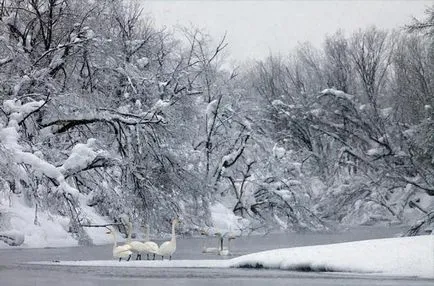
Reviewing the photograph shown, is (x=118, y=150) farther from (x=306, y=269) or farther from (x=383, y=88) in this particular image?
(x=383, y=88)

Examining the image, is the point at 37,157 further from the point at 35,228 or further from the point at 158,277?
the point at 35,228

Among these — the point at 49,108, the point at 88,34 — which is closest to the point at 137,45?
the point at 88,34

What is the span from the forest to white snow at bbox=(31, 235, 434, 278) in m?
3.02

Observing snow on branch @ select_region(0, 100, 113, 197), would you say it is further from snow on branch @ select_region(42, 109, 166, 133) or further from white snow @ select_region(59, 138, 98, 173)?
snow on branch @ select_region(42, 109, 166, 133)

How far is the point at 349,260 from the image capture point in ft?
56.9

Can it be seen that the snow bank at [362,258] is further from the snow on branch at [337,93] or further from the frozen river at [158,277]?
the snow on branch at [337,93]

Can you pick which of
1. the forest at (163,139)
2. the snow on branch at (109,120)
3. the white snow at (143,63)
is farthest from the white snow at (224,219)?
the snow on branch at (109,120)

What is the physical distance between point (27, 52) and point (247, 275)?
46.7 ft

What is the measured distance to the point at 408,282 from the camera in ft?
48.1

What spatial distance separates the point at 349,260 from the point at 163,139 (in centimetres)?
1180

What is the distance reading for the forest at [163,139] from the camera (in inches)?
932

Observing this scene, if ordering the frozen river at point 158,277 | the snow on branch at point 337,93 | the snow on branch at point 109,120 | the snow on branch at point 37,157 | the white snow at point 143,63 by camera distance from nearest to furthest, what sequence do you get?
the frozen river at point 158,277
the snow on branch at point 37,157
the snow on branch at point 109,120
the white snow at point 143,63
the snow on branch at point 337,93

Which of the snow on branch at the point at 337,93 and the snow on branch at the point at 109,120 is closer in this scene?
the snow on branch at the point at 109,120

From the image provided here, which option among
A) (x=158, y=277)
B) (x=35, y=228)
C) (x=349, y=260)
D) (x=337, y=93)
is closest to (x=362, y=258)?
(x=349, y=260)
